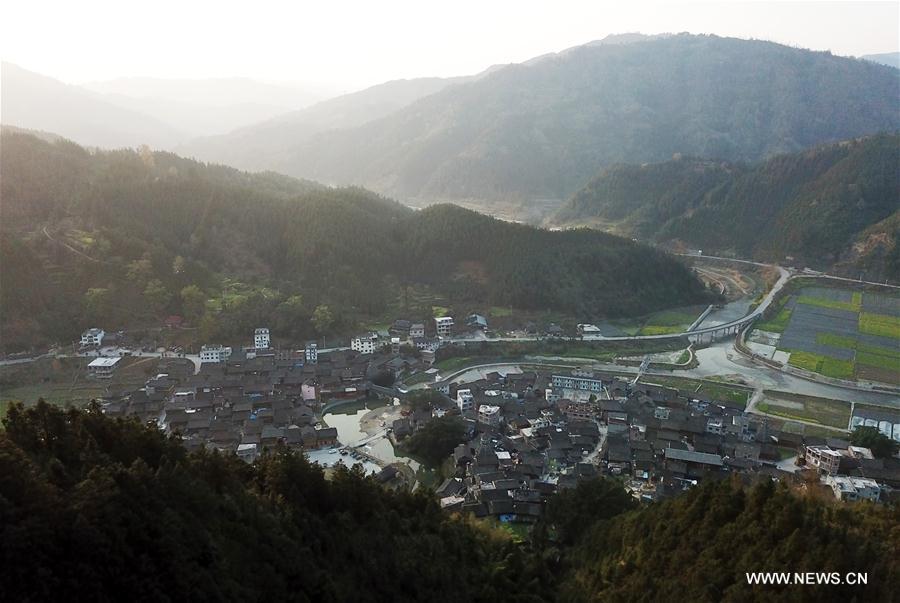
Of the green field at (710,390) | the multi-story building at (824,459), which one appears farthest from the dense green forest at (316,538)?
the green field at (710,390)

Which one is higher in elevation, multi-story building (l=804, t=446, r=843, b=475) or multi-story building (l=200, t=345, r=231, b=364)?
multi-story building (l=200, t=345, r=231, b=364)

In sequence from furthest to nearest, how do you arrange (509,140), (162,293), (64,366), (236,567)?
1. (509,140)
2. (162,293)
3. (64,366)
4. (236,567)

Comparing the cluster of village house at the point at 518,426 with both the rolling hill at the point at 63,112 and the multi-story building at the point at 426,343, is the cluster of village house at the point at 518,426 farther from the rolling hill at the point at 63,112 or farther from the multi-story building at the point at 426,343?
the rolling hill at the point at 63,112

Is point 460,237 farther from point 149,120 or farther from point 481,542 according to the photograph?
point 149,120

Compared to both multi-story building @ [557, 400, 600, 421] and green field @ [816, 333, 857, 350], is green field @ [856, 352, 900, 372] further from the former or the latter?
multi-story building @ [557, 400, 600, 421]

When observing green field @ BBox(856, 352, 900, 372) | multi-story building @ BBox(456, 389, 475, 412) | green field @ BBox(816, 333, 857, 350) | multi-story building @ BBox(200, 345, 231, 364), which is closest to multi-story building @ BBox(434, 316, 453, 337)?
multi-story building @ BBox(456, 389, 475, 412)

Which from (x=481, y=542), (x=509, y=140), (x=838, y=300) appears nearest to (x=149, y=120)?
(x=509, y=140)
